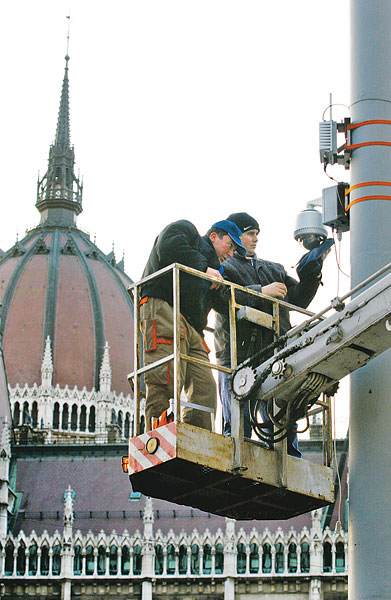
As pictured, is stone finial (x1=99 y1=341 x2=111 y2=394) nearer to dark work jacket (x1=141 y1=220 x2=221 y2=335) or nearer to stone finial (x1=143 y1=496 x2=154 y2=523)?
stone finial (x1=143 y1=496 x2=154 y2=523)

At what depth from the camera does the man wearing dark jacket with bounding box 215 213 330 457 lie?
15508 mm

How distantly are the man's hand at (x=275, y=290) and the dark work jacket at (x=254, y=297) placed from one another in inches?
4.3

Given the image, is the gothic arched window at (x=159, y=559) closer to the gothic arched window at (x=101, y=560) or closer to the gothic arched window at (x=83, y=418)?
the gothic arched window at (x=101, y=560)

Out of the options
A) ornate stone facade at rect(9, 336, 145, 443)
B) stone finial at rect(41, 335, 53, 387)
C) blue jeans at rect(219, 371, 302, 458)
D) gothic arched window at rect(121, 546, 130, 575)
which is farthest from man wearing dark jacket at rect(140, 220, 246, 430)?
stone finial at rect(41, 335, 53, 387)

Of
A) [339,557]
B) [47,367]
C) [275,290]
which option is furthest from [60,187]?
[275,290]

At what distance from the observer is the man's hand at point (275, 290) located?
15977mm

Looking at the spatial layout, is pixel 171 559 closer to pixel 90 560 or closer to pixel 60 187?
pixel 90 560

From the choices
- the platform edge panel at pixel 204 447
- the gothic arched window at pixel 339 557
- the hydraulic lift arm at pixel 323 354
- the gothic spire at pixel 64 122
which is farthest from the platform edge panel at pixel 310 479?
the gothic spire at pixel 64 122

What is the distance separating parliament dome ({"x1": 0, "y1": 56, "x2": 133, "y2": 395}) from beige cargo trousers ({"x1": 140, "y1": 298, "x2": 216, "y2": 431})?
266 feet

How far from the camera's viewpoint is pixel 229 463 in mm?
14148

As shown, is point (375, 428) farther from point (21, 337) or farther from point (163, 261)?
point (21, 337)

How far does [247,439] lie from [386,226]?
277 centimetres

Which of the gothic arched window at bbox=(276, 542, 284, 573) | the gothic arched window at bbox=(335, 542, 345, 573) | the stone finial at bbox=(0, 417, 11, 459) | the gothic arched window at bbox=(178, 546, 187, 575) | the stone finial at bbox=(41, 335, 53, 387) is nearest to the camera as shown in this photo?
the gothic arched window at bbox=(335, 542, 345, 573)

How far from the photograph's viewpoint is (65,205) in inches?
4619
